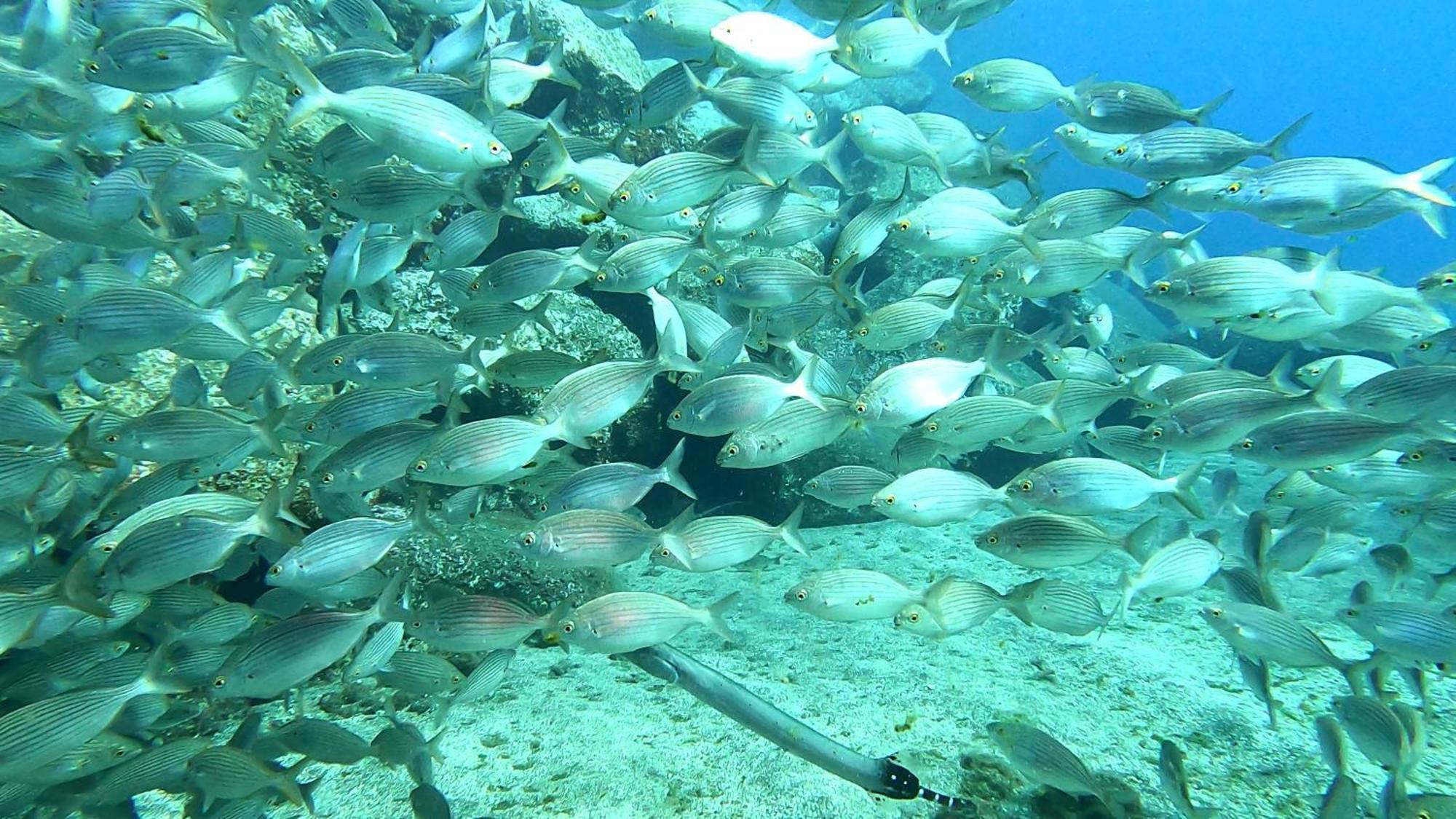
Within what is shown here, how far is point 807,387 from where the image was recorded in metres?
3.35

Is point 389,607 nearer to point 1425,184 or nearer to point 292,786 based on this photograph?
point 292,786

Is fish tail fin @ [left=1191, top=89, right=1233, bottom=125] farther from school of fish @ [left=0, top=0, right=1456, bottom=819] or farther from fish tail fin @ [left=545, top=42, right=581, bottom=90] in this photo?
fish tail fin @ [left=545, top=42, right=581, bottom=90]

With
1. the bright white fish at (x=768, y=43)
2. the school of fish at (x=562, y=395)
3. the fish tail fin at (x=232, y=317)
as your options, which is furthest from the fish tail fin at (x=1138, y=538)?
the fish tail fin at (x=232, y=317)

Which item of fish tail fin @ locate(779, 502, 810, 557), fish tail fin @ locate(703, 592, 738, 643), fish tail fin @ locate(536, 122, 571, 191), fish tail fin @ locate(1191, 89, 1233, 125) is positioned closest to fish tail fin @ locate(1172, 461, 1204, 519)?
fish tail fin @ locate(779, 502, 810, 557)

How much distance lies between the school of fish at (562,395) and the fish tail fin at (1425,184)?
0.03 meters

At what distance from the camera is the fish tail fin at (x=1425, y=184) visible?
338cm

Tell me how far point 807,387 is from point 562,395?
4.00 feet

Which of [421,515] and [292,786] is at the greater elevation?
[421,515]

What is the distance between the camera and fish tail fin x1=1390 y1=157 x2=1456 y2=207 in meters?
→ 3.38

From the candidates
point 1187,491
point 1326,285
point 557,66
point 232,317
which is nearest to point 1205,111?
point 1326,285

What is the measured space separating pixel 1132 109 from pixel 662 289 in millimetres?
3231

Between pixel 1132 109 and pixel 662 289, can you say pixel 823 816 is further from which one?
pixel 1132 109

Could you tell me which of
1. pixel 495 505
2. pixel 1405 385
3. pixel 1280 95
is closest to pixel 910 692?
pixel 1405 385

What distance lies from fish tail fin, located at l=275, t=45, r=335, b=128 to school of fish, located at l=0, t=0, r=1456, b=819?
0.06ft
